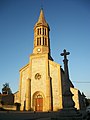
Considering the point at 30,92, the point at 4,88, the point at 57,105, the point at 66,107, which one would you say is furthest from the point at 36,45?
the point at 4,88

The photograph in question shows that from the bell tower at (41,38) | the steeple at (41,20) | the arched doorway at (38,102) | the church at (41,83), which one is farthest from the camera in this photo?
the steeple at (41,20)

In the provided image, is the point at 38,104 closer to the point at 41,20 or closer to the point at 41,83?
the point at 41,83

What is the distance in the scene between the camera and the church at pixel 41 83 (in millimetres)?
24688

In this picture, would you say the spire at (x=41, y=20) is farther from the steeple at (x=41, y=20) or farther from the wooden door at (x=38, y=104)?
the wooden door at (x=38, y=104)

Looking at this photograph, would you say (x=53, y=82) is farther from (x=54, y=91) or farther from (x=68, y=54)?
(x=68, y=54)

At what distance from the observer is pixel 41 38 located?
29891mm

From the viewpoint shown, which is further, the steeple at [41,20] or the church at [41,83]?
the steeple at [41,20]

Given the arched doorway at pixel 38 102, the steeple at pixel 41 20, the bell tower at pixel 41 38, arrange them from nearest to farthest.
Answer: the arched doorway at pixel 38 102
the bell tower at pixel 41 38
the steeple at pixel 41 20

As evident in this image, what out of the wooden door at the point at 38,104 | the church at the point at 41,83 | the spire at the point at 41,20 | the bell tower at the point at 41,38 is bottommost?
the wooden door at the point at 38,104

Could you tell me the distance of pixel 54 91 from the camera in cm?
2511

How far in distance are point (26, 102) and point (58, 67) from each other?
25.9 ft

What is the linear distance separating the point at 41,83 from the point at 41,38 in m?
8.99

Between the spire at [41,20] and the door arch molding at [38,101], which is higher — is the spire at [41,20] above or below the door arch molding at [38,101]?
above

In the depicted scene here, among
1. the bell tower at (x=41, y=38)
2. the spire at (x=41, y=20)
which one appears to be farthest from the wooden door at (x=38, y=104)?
the spire at (x=41, y=20)
